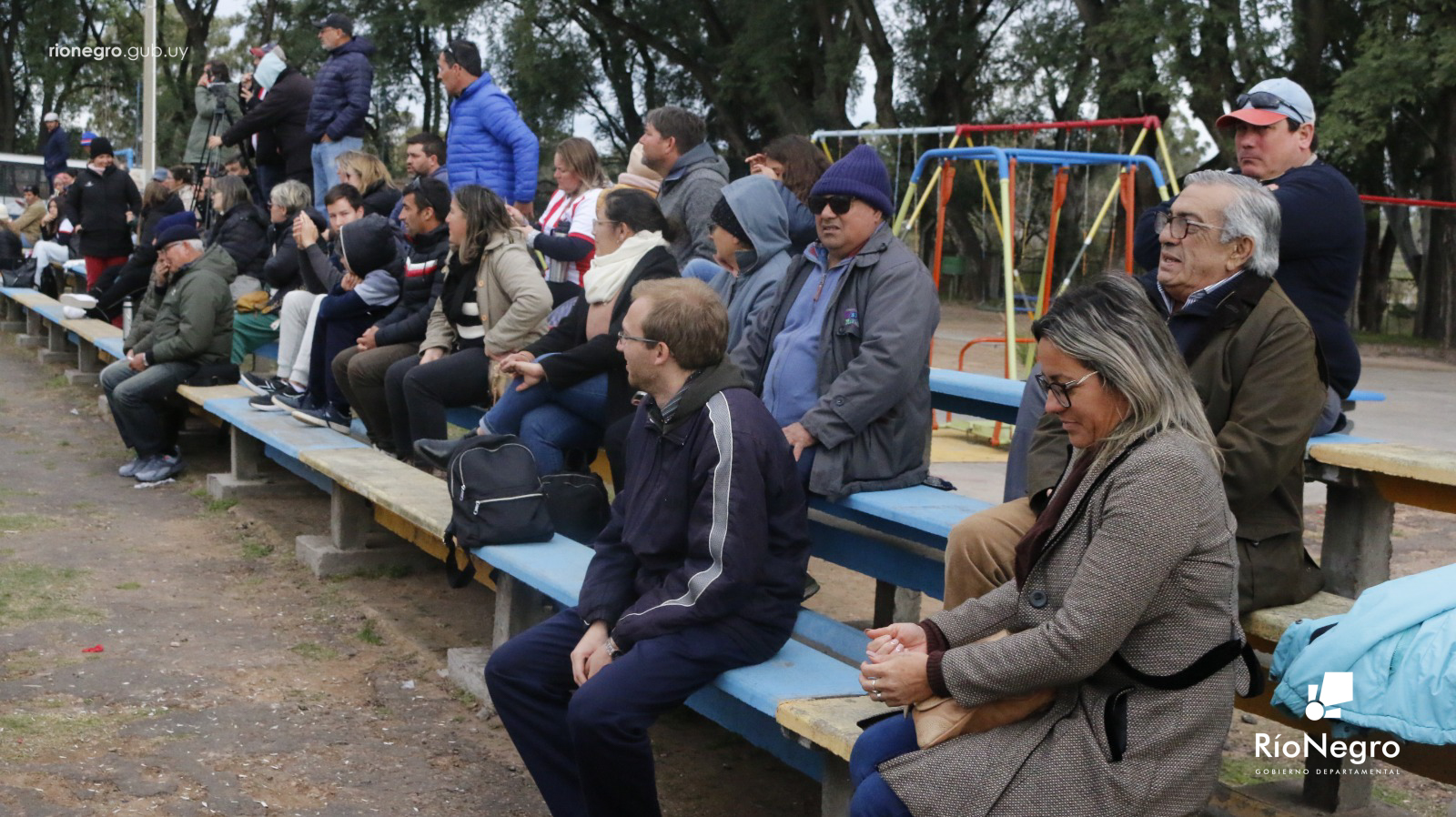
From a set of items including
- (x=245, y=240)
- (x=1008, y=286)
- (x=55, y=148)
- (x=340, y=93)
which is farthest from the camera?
(x=55, y=148)

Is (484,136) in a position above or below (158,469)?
above

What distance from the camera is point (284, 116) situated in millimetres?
10328

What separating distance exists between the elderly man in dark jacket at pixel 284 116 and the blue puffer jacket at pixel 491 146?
7.22ft

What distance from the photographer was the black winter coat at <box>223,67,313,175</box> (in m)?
10.2

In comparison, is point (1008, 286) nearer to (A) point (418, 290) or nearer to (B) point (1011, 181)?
(B) point (1011, 181)

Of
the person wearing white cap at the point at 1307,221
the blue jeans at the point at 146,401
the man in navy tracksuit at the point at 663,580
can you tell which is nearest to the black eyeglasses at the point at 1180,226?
the person wearing white cap at the point at 1307,221

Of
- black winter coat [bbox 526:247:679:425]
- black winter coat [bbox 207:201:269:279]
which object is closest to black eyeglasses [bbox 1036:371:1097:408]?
black winter coat [bbox 526:247:679:425]

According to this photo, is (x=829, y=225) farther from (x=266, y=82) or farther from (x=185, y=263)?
(x=266, y=82)

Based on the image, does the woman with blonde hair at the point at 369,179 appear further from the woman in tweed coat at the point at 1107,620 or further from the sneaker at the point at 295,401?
the woman in tweed coat at the point at 1107,620

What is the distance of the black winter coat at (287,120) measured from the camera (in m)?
10.2

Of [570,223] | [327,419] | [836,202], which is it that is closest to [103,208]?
[327,419]

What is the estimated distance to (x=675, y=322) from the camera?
3.55 metres

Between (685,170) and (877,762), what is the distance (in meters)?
3.95

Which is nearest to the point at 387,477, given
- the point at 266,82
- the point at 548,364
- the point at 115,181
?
the point at 548,364
